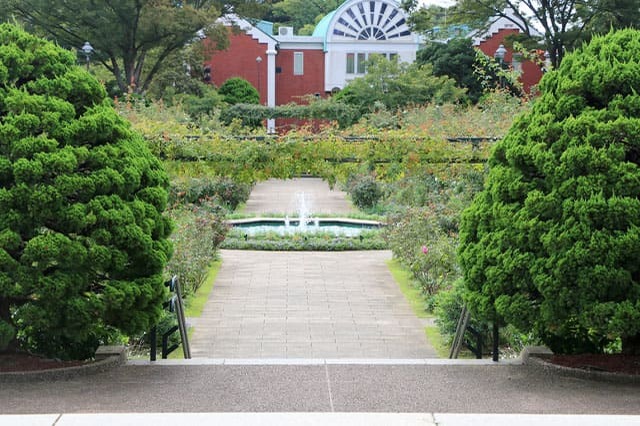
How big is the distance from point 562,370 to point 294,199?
25192mm

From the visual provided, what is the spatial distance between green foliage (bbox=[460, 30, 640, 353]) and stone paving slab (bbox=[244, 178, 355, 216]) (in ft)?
65.1

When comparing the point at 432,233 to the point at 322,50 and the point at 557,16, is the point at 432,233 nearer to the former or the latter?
the point at 557,16

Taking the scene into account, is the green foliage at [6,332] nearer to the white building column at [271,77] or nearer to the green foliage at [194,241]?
the green foliage at [194,241]

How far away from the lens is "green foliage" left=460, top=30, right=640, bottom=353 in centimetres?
666

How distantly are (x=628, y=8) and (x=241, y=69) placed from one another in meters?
26.2

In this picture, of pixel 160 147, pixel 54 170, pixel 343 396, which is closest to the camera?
pixel 343 396

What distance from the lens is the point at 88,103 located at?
7.69 metres

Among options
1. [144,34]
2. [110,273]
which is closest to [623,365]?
[110,273]

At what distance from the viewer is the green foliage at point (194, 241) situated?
13898mm

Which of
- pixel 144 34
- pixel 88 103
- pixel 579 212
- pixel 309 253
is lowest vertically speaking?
pixel 309 253

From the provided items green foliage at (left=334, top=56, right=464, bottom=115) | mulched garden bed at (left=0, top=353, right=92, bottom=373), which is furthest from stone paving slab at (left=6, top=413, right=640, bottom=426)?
green foliage at (left=334, top=56, right=464, bottom=115)

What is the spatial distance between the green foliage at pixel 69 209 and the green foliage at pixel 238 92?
40.8m

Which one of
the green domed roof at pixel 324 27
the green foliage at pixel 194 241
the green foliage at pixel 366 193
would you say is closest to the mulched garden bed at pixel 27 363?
the green foliage at pixel 194 241

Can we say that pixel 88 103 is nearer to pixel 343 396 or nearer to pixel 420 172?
pixel 343 396
